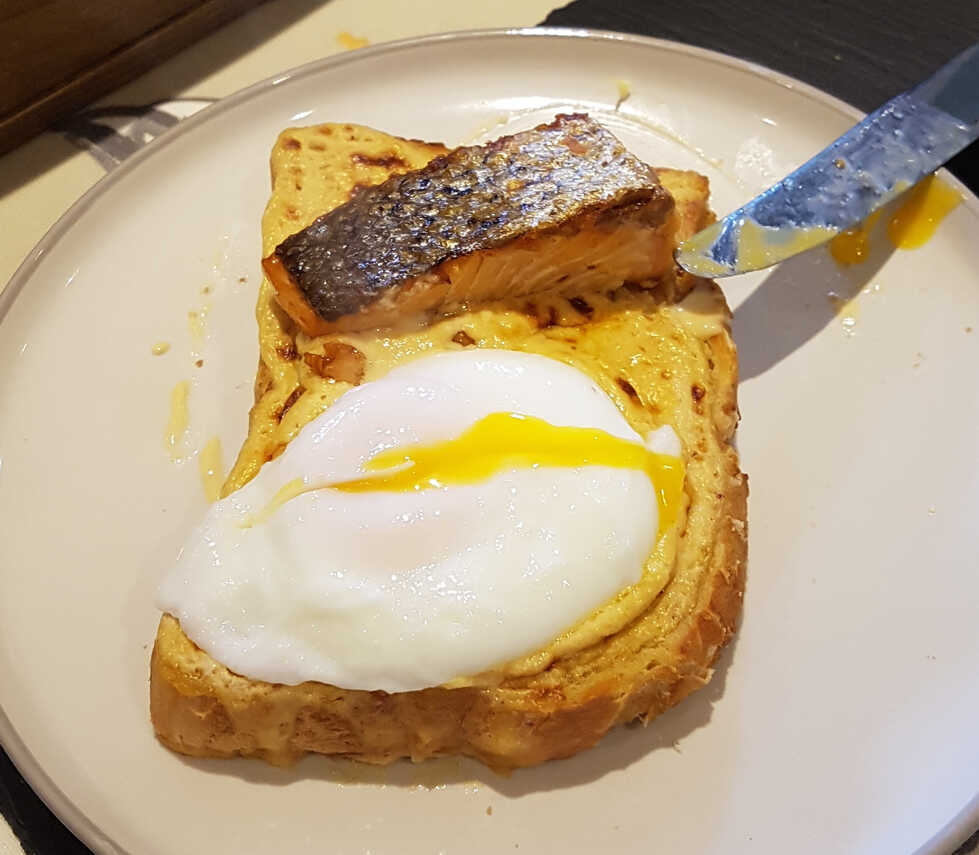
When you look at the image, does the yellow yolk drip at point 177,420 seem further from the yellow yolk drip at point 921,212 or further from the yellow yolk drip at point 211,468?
the yellow yolk drip at point 921,212

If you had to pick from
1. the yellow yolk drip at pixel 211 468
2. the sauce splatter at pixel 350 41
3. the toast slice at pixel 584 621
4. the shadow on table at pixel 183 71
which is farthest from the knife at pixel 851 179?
the shadow on table at pixel 183 71

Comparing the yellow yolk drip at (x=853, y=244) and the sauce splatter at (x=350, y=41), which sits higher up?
the sauce splatter at (x=350, y=41)

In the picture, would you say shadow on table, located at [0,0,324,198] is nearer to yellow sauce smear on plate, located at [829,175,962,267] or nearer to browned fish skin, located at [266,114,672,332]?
browned fish skin, located at [266,114,672,332]

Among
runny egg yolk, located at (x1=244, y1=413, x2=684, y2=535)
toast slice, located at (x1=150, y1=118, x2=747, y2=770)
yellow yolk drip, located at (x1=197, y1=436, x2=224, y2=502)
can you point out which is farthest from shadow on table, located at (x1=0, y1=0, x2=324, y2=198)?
runny egg yolk, located at (x1=244, y1=413, x2=684, y2=535)

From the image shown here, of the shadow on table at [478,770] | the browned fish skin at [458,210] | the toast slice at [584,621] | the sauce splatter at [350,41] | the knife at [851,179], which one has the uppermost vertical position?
the sauce splatter at [350,41]

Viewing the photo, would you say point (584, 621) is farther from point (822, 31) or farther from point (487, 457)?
point (822, 31)

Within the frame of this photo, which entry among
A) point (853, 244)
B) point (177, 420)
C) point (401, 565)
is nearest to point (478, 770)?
point (401, 565)
